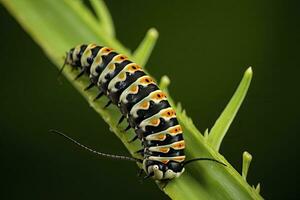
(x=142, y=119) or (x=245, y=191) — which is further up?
(x=142, y=119)

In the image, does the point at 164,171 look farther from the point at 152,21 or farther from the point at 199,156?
the point at 152,21

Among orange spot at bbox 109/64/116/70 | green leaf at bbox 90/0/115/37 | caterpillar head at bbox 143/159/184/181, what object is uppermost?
green leaf at bbox 90/0/115/37

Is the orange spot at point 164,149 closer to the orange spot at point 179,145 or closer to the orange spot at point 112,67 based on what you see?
the orange spot at point 179,145

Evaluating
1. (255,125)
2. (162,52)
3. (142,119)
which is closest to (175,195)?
(142,119)

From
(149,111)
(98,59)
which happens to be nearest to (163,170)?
(149,111)

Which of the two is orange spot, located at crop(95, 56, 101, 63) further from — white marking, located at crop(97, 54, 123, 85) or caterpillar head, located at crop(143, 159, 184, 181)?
caterpillar head, located at crop(143, 159, 184, 181)

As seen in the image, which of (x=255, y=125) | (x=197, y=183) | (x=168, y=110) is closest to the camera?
(x=197, y=183)

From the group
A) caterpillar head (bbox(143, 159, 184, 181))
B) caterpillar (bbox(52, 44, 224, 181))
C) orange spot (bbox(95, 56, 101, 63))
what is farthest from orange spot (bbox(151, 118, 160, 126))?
orange spot (bbox(95, 56, 101, 63))
